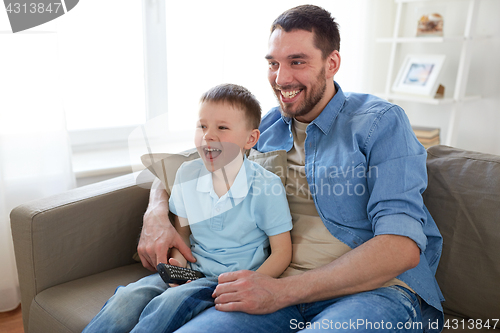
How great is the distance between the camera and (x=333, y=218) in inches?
45.5

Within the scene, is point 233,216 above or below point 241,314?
above

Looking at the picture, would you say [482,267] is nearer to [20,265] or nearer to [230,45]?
[20,265]

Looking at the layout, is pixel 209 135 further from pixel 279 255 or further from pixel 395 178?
pixel 395 178

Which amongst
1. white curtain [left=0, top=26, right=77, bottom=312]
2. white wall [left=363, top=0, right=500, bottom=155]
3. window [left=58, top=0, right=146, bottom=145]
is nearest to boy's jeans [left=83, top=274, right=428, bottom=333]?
white curtain [left=0, top=26, right=77, bottom=312]

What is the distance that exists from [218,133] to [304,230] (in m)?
0.39

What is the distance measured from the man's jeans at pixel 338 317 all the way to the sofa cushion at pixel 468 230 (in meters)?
0.17

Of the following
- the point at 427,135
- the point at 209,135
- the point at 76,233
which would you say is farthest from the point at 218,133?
the point at 427,135

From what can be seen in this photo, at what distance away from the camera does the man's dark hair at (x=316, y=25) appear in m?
1.26

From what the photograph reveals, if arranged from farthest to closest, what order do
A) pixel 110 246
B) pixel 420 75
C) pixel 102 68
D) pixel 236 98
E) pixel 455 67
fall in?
pixel 455 67 < pixel 420 75 < pixel 102 68 < pixel 110 246 < pixel 236 98

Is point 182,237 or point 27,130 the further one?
point 27,130

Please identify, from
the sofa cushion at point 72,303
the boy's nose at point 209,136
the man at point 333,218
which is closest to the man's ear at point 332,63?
the man at point 333,218

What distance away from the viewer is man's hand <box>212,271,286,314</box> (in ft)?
3.20

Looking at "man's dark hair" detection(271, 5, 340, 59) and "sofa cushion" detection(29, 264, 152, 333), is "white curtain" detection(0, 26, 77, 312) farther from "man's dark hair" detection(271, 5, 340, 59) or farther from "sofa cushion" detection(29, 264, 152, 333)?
"man's dark hair" detection(271, 5, 340, 59)

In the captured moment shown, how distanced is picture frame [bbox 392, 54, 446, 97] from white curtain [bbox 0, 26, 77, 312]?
1.87 metres
